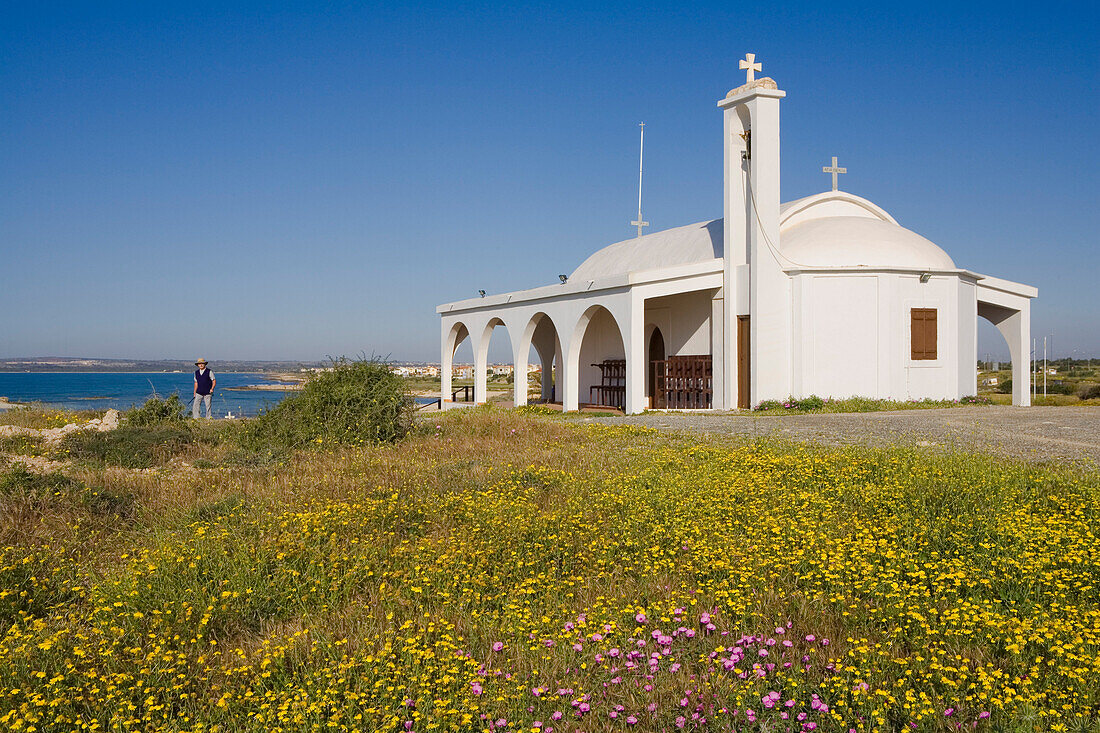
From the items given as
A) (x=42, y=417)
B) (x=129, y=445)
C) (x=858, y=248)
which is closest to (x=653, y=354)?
(x=858, y=248)

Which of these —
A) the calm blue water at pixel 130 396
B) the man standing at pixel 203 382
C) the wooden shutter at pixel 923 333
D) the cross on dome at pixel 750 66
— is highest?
the cross on dome at pixel 750 66

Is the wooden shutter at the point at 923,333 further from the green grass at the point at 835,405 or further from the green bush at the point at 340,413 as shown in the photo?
the green bush at the point at 340,413

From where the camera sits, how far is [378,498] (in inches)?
314

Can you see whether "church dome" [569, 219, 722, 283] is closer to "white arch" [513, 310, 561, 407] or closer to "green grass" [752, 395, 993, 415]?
"white arch" [513, 310, 561, 407]

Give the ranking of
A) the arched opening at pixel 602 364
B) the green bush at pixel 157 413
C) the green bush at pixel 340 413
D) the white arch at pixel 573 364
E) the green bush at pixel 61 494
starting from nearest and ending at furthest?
the green bush at pixel 61 494, the green bush at pixel 340 413, the green bush at pixel 157 413, the white arch at pixel 573 364, the arched opening at pixel 602 364

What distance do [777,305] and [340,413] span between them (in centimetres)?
1194

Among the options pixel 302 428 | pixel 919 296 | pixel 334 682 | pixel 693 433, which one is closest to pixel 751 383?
pixel 919 296

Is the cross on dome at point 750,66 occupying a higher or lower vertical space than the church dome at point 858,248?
higher

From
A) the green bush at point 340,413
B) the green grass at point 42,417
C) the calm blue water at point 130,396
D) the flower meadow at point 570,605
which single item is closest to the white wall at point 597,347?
the calm blue water at point 130,396

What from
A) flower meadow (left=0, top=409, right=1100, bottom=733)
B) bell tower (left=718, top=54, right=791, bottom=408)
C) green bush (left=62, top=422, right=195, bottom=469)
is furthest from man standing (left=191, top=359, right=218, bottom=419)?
bell tower (left=718, top=54, right=791, bottom=408)

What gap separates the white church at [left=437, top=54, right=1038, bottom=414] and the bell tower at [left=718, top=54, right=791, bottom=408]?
0.03 meters

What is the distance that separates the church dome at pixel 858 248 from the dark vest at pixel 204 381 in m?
14.0

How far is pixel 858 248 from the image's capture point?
21.1m

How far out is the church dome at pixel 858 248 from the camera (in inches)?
829
